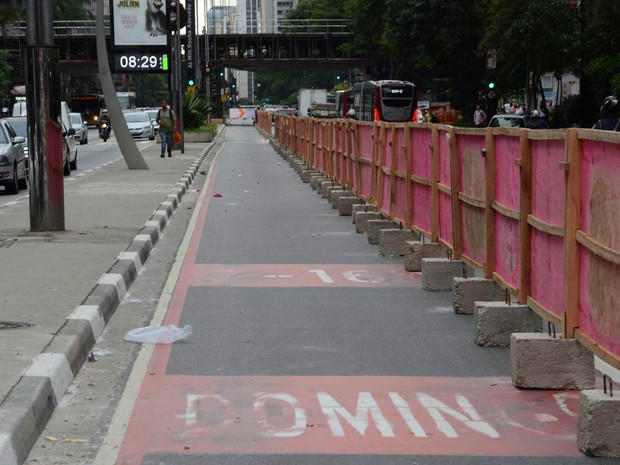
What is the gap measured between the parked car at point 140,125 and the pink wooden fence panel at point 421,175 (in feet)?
169

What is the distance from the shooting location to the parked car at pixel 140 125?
209ft

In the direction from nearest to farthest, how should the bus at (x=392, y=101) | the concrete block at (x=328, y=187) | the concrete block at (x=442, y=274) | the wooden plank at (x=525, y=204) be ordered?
the wooden plank at (x=525, y=204) → the concrete block at (x=442, y=274) → the concrete block at (x=328, y=187) → the bus at (x=392, y=101)

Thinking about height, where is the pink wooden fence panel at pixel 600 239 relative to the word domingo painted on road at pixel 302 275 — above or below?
above

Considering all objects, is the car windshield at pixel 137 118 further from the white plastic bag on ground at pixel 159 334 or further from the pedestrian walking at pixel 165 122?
the white plastic bag on ground at pixel 159 334

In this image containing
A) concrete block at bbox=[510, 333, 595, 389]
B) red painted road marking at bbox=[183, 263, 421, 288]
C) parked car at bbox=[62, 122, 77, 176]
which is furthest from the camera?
parked car at bbox=[62, 122, 77, 176]

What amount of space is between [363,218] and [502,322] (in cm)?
795

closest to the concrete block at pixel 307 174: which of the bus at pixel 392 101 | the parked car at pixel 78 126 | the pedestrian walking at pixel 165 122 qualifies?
the pedestrian walking at pixel 165 122

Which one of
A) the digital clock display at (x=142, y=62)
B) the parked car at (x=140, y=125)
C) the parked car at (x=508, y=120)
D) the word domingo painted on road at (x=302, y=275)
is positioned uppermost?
the digital clock display at (x=142, y=62)

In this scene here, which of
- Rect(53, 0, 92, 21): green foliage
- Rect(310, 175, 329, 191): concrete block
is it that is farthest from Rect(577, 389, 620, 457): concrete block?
Rect(53, 0, 92, 21): green foliage

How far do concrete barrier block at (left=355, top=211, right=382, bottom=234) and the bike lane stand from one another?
3.25m

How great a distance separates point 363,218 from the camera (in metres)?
16.1

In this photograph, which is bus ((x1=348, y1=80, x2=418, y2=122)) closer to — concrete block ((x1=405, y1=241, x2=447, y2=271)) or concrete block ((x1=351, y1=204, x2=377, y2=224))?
concrete block ((x1=351, y1=204, x2=377, y2=224))

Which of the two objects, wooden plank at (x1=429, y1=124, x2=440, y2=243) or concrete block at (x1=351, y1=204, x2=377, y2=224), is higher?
wooden plank at (x1=429, y1=124, x2=440, y2=243)

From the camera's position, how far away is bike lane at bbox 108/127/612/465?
5801 mm
